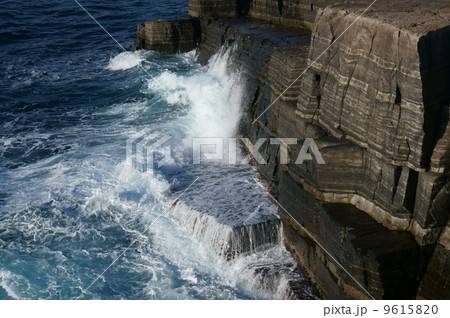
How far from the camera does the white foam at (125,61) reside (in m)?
25.8

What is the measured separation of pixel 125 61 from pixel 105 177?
464 inches

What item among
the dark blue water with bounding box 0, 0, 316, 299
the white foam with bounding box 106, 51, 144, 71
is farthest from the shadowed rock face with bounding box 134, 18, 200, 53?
the white foam with bounding box 106, 51, 144, 71

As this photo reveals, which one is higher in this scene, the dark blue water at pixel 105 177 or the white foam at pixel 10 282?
the dark blue water at pixel 105 177

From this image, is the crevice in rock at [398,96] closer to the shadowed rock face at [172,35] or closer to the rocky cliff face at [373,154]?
the rocky cliff face at [373,154]

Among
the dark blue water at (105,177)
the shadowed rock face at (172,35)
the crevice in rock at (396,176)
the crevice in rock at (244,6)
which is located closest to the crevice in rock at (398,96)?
the crevice in rock at (396,176)

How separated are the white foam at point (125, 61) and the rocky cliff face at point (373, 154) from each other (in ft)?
47.2

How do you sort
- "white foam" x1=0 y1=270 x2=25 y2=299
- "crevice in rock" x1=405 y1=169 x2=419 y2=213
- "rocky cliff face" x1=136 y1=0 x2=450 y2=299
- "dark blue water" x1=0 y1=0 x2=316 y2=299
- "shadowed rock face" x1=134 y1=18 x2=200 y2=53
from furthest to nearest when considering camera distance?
"shadowed rock face" x1=134 y1=18 x2=200 y2=53 → "dark blue water" x1=0 y1=0 x2=316 y2=299 → "white foam" x1=0 y1=270 x2=25 y2=299 → "crevice in rock" x1=405 y1=169 x2=419 y2=213 → "rocky cliff face" x1=136 y1=0 x2=450 y2=299

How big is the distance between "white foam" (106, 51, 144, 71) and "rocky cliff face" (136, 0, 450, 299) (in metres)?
14.4

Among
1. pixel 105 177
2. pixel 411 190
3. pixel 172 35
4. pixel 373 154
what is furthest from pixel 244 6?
pixel 411 190

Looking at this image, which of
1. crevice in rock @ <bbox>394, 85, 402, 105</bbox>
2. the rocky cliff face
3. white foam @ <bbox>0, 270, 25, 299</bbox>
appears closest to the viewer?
the rocky cliff face

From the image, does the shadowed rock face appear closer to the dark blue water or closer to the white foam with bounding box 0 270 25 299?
the dark blue water

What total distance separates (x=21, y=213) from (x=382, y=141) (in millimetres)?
9333

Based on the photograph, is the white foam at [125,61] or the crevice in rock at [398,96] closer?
the crevice in rock at [398,96]

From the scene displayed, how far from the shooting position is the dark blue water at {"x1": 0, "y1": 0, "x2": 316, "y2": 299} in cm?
1186
